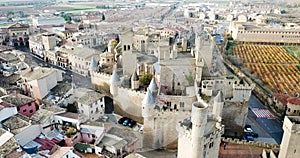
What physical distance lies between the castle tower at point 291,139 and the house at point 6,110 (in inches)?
1149

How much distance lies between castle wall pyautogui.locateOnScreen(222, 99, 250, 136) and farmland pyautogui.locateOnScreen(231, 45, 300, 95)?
20.0 m

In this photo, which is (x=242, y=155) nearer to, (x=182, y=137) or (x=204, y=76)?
(x=182, y=137)

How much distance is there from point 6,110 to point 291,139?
29800 mm

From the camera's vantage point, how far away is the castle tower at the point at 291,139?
23.4m

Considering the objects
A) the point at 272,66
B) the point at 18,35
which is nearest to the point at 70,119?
the point at 272,66

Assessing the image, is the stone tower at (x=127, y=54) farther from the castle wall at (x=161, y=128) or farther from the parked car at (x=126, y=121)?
the castle wall at (x=161, y=128)

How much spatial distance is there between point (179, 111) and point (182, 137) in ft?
29.0

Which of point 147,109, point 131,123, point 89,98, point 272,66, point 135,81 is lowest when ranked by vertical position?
point 131,123

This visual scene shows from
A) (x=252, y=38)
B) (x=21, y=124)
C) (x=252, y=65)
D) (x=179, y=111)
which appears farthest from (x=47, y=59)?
(x=252, y=38)

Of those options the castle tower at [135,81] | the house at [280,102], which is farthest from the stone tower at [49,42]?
the house at [280,102]

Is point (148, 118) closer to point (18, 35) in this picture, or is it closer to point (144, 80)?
point (144, 80)

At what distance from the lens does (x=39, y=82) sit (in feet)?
129

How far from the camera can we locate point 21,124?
30.6m

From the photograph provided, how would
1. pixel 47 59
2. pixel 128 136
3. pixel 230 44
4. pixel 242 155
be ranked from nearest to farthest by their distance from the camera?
pixel 242 155 < pixel 128 136 < pixel 47 59 < pixel 230 44
